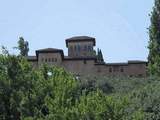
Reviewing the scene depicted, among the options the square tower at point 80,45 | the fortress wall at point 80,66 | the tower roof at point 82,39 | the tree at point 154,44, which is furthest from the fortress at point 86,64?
the tower roof at point 82,39

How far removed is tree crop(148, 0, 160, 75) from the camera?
66.9 m

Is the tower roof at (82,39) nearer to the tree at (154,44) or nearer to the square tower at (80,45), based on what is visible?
the square tower at (80,45)

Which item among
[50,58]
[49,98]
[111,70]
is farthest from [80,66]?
[49,98]

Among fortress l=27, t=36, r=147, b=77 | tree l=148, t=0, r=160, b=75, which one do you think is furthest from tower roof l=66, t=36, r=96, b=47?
tree l=148, t=0, r=160, b=75

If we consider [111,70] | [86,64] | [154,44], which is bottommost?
[111,70]

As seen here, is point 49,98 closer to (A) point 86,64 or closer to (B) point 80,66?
(A) point 86,64

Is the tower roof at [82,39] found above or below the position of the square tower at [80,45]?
above

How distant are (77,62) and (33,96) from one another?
178 feet

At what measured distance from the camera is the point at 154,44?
69562mm

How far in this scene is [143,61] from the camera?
277 ft

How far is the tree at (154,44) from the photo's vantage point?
66.9 meters

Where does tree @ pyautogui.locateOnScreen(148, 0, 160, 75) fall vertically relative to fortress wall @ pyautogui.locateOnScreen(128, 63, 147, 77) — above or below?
above

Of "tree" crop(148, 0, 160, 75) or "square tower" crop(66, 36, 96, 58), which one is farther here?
"square tower" crop(66, 36, 96, 58)

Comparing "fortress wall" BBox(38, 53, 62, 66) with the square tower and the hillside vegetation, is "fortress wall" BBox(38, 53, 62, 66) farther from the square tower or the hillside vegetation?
the hillside vegetation
